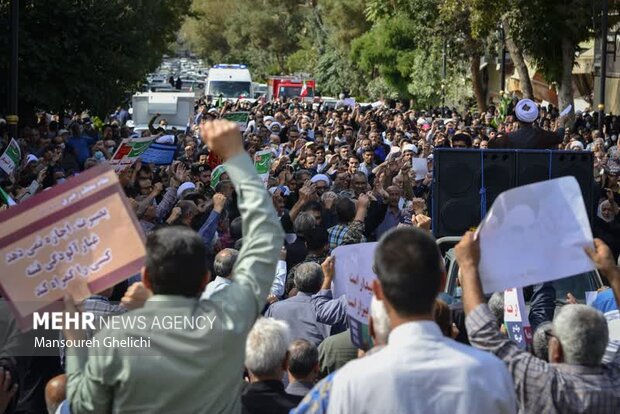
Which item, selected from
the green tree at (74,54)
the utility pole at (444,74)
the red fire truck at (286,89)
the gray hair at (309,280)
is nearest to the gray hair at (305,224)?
the gray hair at (309,280)

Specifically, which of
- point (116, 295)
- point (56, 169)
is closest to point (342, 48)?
point (56, 169)

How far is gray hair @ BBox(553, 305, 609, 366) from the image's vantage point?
4160 mm

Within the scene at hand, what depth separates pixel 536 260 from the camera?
4316mm

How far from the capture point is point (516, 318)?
253 inches

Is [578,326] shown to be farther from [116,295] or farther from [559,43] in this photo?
[559,43]

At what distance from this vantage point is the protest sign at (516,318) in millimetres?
6406

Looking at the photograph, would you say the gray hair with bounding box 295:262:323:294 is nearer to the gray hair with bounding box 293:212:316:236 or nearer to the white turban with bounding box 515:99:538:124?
the gray hair with bounding box 293:212:316:236

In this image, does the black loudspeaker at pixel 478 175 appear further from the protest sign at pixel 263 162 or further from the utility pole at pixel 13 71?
the utility pole at pixel 13 71

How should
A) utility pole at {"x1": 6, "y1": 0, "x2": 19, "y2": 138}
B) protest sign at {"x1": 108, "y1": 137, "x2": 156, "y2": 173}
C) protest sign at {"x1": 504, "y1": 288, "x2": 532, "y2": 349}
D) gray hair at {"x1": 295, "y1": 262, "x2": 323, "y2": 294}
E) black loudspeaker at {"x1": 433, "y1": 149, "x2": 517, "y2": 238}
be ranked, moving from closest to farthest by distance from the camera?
protest sign at {"x1": 504, "y1": 288, "x2": 532, "y2": 349} < gray hair at {"x1": 295, "y1": 262, "x2": 323, "y2": 294} < black loudspeaker at {"x1": 433, "y1": 149, "x2": 517, "y2": 238} < protest sign at {"x1": 108, "y1": 137, "x2": 156, "y2": 173} < utility pole at {"x1": 6, "y1": 0, "x2": 19, "y2": 138}

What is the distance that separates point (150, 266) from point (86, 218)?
267 millimetres

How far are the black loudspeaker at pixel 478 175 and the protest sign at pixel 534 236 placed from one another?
20.9 feet

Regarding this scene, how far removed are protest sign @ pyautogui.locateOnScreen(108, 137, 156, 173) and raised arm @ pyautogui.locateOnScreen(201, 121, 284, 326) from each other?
8.88m

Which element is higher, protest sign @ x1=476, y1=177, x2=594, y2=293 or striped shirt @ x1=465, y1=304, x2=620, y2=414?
protest sign @ x1=476, y1=177, x2=594, y2=293

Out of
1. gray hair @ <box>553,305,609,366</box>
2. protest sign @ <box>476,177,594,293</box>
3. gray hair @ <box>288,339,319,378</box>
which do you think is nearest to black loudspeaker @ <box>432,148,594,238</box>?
gray hair @ <box>288,339,319,378</box>
